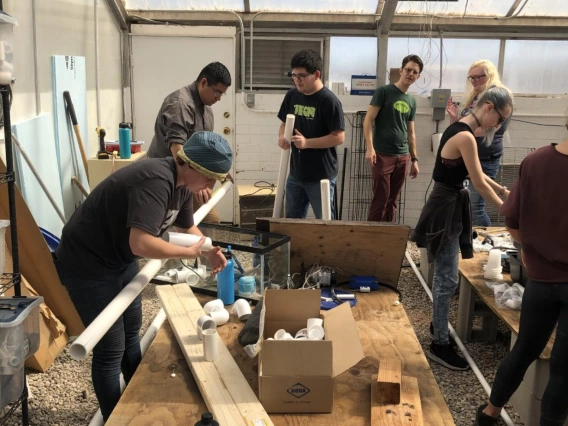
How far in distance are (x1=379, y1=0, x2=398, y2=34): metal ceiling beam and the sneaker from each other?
11.0 feet

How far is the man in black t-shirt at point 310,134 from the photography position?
356 cm

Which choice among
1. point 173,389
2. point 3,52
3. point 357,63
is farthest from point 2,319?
point 357,63

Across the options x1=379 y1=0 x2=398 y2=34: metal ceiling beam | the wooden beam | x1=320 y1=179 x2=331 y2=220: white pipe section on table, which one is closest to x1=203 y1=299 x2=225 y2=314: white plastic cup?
the wooden beam

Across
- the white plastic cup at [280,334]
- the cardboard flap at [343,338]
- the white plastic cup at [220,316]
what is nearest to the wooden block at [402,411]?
the cardboard flap at [343,338]

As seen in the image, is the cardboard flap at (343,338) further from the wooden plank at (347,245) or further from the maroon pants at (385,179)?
the maroon pants at (385,179)

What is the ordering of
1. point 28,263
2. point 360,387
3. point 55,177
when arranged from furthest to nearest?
1. point 55,177
2. point 28,263
3. point 360,387

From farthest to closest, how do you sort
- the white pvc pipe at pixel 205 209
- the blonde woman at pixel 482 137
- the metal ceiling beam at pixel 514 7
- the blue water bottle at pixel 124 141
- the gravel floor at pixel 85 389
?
1. the metal ceiling beam at pixel 514 7
2. the blue water bottle at pixel 124 141
3. the blonde woman at pixel 482 137
4. the gravel floor at pixel 85 389
5. the white pvc pipe at pixel 205 209

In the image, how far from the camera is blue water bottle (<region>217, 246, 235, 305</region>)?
2539mm

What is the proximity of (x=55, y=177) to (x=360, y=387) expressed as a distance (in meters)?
2.99

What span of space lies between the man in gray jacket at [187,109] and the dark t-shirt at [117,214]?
1.19m

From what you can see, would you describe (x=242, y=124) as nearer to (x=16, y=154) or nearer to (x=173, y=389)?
(x=16, y=154)

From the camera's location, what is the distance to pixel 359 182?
19.7ft

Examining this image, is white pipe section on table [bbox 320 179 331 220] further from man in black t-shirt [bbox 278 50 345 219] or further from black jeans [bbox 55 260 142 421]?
black jeans [bbox 55 260 142 421]

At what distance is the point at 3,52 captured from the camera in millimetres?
2141
